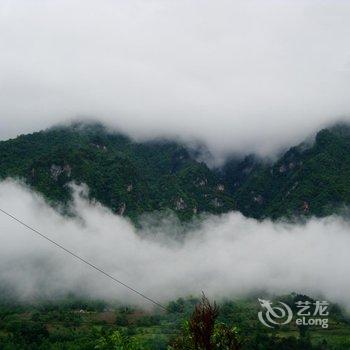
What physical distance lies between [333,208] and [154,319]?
8732 centimetres

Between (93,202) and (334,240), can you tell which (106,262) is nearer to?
(93,202)

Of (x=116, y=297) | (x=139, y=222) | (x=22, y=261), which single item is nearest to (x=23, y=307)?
(x=116, y=297)

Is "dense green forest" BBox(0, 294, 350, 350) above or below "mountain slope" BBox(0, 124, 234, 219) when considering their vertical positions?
below

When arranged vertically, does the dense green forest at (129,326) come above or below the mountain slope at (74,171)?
below

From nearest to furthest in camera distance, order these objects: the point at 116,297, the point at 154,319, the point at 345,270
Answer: the point at 154,319 → the point at 116,297 → the point at 345,270

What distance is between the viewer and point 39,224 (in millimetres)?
194375

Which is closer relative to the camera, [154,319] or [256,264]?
[154,319]

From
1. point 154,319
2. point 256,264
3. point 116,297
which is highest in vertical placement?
point 256,264

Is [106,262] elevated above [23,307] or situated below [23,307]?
above

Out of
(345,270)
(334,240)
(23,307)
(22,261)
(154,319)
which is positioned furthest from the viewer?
(334,240)

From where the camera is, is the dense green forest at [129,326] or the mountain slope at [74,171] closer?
the dense green forest at [129,326]

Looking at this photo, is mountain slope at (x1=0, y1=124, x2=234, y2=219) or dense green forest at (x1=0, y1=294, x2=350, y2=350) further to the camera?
mountain slope at (x1=0, y1=124, x2=234, y2=219)

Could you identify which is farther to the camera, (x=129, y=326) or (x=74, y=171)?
(x=74, y=171)

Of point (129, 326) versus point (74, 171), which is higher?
point (74, 171)
